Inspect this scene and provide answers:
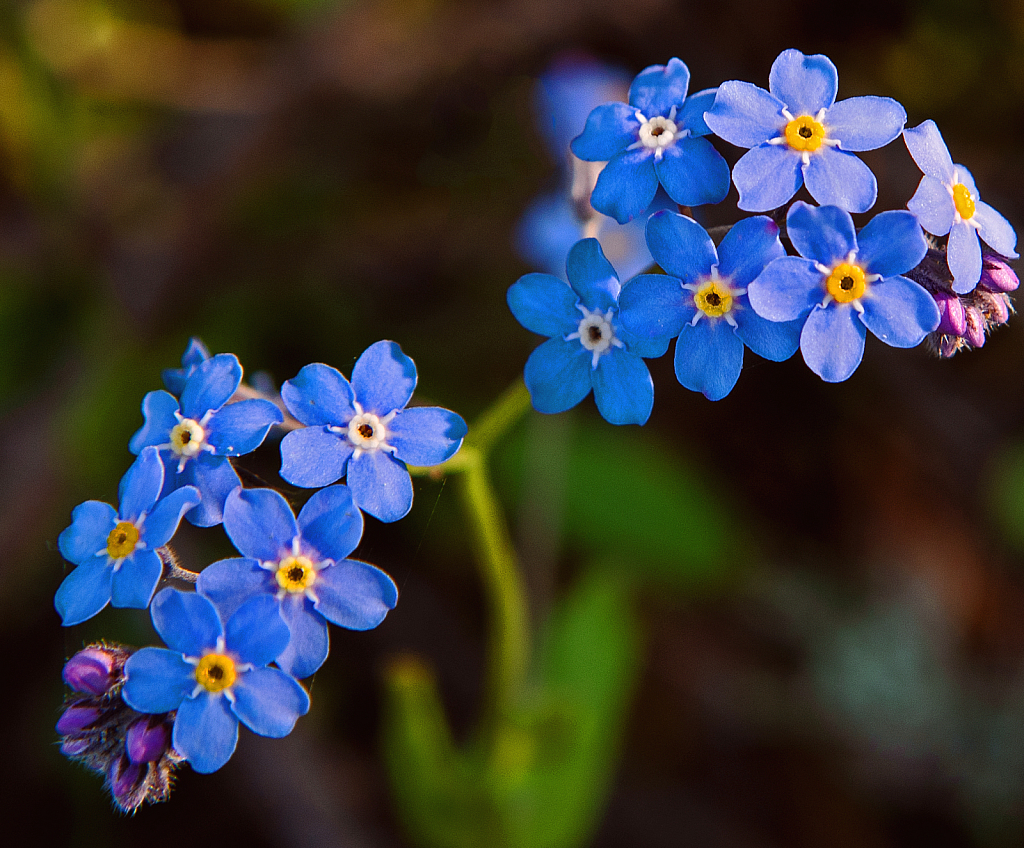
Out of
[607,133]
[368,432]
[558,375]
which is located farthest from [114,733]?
[607,133]

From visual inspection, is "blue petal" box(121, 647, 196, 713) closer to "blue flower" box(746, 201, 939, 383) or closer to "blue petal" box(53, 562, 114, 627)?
"blue petal" box(53, 562, 114, 627)

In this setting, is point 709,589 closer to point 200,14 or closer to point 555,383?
point 555,383

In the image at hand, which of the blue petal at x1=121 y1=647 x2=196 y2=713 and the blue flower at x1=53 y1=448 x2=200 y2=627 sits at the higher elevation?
the blue flower at x1=53 y1=448 x2=200 y2=627

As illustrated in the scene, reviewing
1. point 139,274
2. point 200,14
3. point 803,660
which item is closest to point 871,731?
point 803,660

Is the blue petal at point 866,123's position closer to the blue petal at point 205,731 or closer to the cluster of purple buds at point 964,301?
the cluster of purple buds at point 964,301

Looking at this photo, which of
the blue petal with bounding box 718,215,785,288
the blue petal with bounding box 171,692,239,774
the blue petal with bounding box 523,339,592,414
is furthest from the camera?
the blue petal with bounding box 523,339,592,414

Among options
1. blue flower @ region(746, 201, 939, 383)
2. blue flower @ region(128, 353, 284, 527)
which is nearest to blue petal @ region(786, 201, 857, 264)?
blue flower @ region(746, 201, 939, 383)
